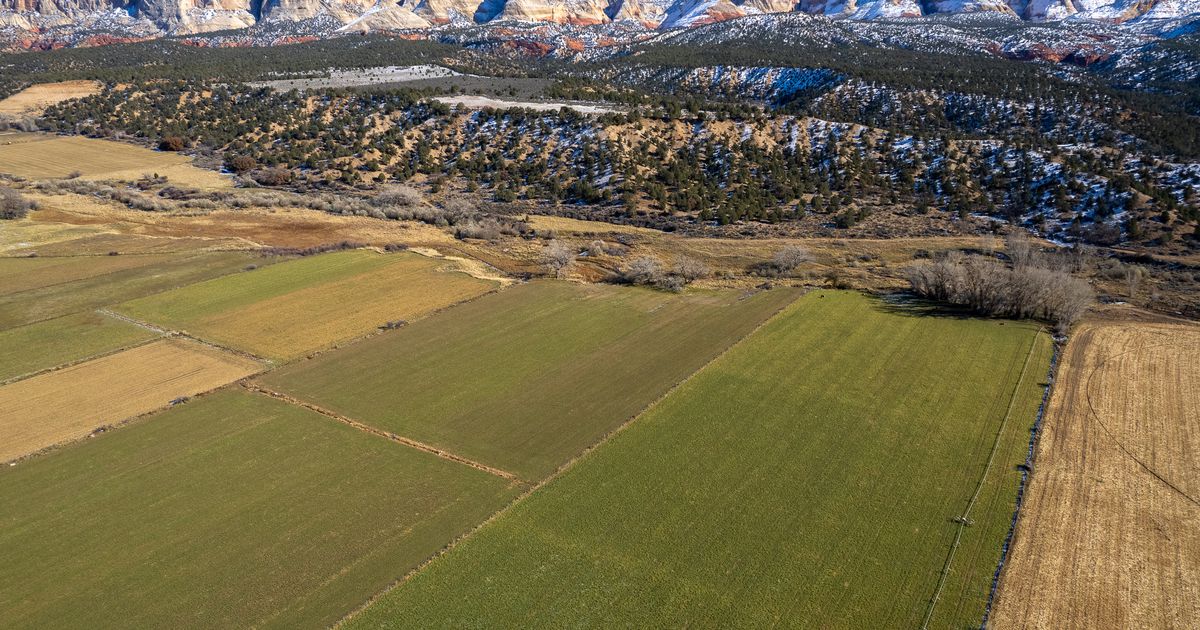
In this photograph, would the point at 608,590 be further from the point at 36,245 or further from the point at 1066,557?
the point at 36,245

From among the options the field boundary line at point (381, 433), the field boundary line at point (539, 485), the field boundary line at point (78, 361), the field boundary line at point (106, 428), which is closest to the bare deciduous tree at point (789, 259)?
the field boundary line at point (539, 485)

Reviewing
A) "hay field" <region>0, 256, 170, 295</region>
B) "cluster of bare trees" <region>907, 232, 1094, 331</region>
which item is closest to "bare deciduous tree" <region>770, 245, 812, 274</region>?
"cluster of bare trees" <region>907, 232, 1094, 331</region>

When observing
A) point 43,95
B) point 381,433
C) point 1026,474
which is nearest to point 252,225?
point 381,433

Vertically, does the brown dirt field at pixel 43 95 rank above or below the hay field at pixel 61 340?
above

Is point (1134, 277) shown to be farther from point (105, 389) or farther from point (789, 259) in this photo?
point (105, 389)

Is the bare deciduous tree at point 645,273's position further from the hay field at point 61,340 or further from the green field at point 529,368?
the hay field at point 61,340
